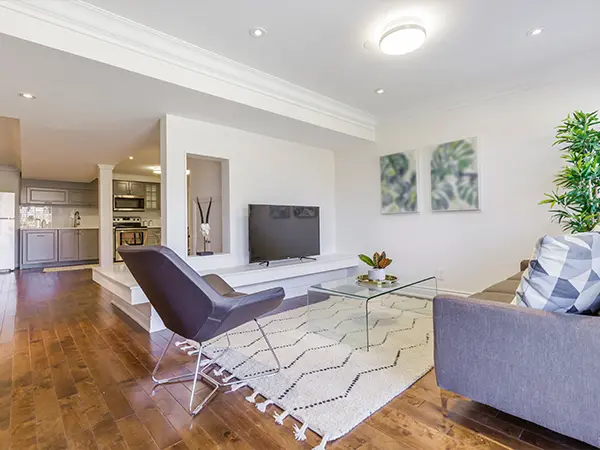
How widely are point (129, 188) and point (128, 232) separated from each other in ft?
3.80

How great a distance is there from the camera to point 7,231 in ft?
23.4

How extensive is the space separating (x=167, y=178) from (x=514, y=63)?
3729mm

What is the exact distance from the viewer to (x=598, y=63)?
3.06 metres

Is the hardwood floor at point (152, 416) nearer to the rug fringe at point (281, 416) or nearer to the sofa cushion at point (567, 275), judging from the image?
the rug fringe at point (281, 416)

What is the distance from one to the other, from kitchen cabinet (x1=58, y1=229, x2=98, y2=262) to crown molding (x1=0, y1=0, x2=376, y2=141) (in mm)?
7511

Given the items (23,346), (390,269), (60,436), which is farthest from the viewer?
(390,269)

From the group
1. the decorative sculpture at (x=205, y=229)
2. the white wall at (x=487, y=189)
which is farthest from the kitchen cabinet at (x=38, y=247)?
the white wall at (x=487, y=189)

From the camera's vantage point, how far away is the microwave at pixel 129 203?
8.20 metres

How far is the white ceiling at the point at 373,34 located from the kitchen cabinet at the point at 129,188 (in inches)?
258

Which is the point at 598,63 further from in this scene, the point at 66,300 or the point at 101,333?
the point at 66,300

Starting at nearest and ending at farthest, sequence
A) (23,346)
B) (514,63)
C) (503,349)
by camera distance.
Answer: (503,349) → (23,346) → (514,63)

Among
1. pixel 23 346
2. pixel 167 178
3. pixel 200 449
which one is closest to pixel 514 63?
pixel 167 178

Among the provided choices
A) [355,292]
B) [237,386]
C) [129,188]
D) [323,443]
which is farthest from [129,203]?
[323,443]

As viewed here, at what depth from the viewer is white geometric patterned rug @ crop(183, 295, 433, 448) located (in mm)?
1729
